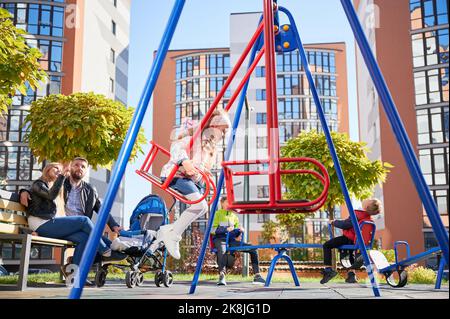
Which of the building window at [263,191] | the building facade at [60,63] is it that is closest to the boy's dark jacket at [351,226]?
the building facade at [60,63]

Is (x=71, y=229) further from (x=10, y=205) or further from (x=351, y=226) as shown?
(x=351, y=226)

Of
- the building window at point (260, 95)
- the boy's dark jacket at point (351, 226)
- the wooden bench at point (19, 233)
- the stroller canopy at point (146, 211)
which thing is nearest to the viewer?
the wooden bench at point (19, 233)

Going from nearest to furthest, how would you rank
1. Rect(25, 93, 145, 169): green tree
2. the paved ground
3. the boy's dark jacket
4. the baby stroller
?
the paved ground
the baby stroller
the boy's dark jacket
Rect(25, 93, 145, 169): green tree

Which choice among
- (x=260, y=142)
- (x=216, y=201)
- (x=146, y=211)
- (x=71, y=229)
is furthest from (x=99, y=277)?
(x=260, y=142)

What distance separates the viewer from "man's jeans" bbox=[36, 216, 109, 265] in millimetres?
2945

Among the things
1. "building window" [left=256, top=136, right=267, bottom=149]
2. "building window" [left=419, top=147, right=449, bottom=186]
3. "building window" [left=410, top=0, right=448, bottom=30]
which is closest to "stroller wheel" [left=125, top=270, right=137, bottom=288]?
"building window" [left=419, top=147, right=449, bottom=186]

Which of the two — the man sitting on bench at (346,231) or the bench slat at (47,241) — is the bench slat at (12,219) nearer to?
the bench slat at (47,241)

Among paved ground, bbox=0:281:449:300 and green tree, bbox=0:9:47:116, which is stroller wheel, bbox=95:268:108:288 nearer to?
paved ground, bbox=0:281:449:300

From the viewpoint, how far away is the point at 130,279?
311 centimetres

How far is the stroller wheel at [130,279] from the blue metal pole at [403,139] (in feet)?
7.49

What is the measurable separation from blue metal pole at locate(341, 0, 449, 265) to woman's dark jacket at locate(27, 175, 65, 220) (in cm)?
210

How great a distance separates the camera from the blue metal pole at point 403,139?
107cm
